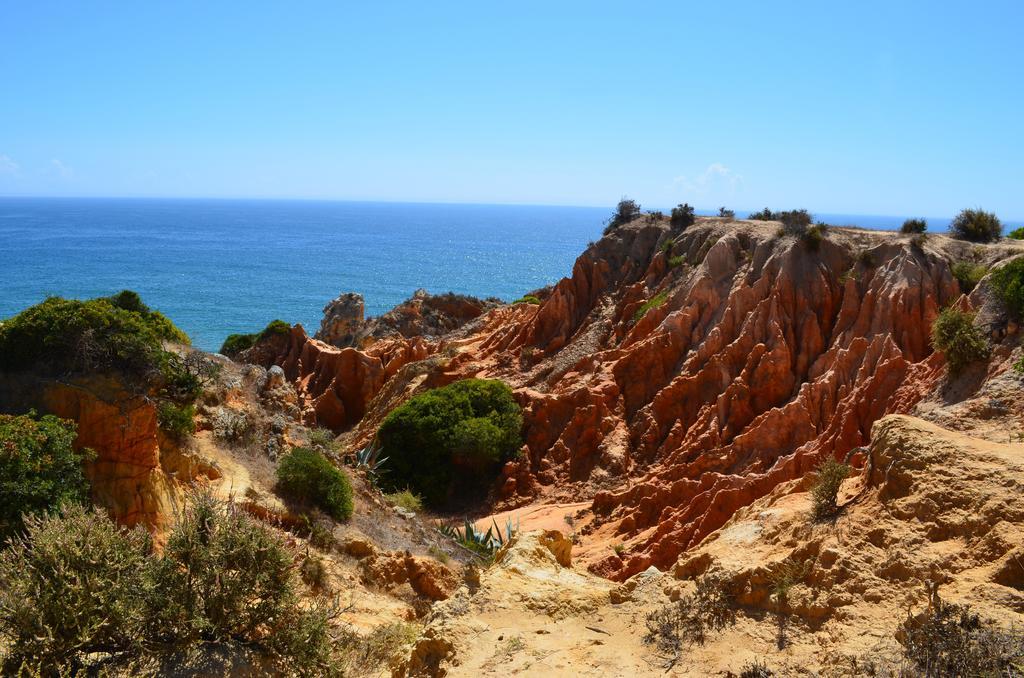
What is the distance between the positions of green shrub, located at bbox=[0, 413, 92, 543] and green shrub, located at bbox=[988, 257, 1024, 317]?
59.4ft

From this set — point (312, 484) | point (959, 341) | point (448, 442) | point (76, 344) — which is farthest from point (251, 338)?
point (959, 341)

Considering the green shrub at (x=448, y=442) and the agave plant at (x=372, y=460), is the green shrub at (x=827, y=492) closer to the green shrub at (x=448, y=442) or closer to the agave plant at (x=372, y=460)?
the agave plant at (x=372, y=460)

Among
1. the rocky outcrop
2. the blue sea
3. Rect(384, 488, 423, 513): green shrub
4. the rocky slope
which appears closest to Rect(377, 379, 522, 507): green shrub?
the rocky slope

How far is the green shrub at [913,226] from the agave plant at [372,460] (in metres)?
18.8

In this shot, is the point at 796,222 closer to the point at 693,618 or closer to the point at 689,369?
the point at 689,369

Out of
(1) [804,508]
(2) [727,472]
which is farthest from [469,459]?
(1) [804,508]

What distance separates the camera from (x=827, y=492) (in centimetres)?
945

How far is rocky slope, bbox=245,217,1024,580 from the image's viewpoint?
58.2ft

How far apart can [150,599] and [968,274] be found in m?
21.5

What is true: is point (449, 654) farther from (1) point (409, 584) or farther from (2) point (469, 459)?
(2) point (469, 459)

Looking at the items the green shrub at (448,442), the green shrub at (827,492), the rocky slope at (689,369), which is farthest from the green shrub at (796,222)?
the green shrub at (827,492)

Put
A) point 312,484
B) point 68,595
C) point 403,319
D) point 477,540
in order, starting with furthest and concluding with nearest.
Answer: point 403,319
point 477,540
point 312,484
point 68,595

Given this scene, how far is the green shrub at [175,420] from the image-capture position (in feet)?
43.4

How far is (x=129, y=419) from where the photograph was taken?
1203 cm
